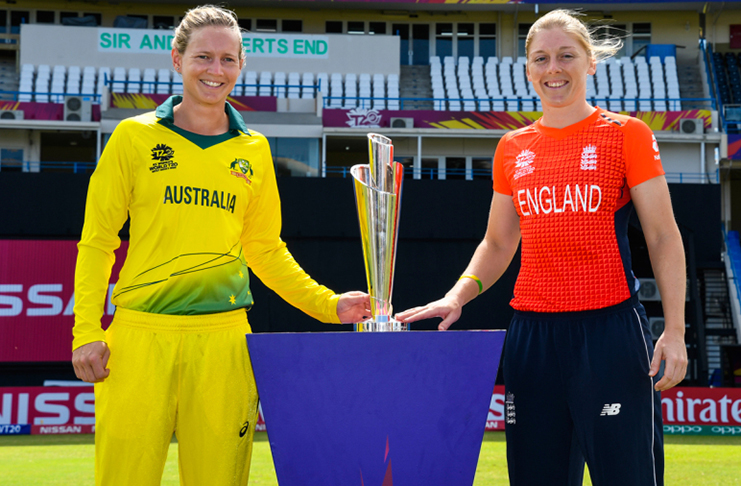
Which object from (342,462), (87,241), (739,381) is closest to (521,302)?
(342,462)

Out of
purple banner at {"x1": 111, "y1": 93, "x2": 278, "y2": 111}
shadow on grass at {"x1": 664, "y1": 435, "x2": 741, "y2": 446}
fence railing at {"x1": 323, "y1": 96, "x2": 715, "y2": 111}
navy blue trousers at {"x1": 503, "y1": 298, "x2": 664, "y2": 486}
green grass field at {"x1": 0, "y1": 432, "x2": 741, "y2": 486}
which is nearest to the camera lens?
navy blue trousers at {"x1": 503, "y1": 298, "x2": 664, "y2": 486}

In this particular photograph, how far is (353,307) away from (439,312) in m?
0.35

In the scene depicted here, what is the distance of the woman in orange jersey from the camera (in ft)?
6.64

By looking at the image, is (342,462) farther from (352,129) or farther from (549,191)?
(352,129)

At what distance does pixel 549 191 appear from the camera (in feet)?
7.10

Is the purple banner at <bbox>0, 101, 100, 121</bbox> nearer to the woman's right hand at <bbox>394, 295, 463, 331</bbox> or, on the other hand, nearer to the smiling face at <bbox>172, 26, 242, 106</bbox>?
the smiling face at <bbox>172, 26, 242, 106</bbox>

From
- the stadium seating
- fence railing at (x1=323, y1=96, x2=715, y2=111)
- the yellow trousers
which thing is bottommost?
the yellow trousers

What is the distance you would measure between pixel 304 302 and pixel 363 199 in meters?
0.61

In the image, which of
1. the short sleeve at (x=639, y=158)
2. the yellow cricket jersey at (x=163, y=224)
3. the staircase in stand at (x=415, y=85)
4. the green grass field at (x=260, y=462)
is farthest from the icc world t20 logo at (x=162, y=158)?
the staircase in stand at (x=415, y=85)

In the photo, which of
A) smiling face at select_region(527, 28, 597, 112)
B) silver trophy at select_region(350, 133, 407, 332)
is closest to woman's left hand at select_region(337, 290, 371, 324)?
silver trophy at select_region(350, 133, 407, 332)

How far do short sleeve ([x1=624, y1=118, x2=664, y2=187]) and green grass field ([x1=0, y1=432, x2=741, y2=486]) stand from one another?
425 centimetres

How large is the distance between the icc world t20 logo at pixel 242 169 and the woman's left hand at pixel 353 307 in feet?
1.59

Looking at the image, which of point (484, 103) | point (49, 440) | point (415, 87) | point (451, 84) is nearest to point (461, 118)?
point (484, 103)

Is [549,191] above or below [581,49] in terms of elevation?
below
